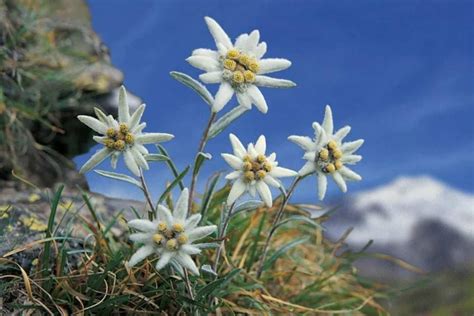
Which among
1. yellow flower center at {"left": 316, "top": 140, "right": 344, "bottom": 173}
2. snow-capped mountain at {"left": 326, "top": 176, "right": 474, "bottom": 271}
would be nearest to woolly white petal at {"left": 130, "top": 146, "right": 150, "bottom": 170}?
yellow flower center at {"left": 316, "top": 140, "right": 344, "bottom": 173}

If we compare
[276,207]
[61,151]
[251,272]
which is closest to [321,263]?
[276,207]

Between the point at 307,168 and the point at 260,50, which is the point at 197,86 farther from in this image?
the point at 307,168

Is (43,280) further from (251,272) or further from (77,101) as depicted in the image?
(77,101)

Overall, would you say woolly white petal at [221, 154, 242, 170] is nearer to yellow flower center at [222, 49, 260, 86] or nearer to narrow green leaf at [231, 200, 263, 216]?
yellow flower center at [222, 49, 260, 86]

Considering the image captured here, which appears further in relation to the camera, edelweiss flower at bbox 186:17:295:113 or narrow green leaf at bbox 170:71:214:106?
narrow green leaf at bbox 170:71:214:106

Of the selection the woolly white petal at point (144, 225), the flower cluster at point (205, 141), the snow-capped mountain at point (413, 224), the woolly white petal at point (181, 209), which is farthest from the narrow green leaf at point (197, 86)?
the snow-capped mountain at point (413, 224)
